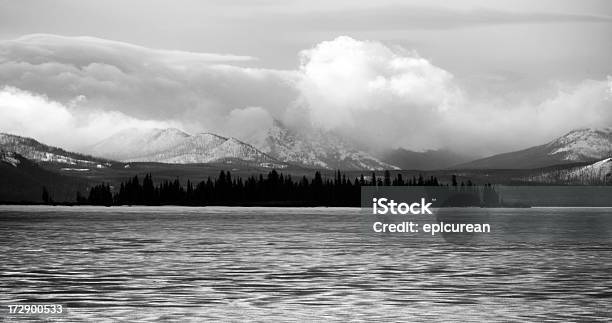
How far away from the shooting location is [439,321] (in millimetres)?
42594

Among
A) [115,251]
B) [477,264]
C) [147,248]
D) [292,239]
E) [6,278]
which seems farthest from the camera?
[292,239]

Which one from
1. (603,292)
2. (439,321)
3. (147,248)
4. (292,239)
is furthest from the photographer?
(292,239)

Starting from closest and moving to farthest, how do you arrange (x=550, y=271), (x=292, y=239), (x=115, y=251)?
(x=550, y=271) < (x=115, y=251) < (x=292, y=239)

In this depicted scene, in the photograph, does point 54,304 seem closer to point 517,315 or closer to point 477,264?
point 517,315

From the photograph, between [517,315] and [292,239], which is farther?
[292,239]

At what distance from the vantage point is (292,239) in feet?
379

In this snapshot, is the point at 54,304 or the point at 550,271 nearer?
the point at 54,304

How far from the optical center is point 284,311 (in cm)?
4553

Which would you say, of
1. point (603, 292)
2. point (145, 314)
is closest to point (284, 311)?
point (145, 314)

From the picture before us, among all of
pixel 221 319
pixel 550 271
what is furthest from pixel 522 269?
pixel 221 319

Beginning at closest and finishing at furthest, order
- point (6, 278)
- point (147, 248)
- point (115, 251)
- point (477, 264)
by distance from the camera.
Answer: point (6, 278) < point (477, 264) < point (115, 251) < point (147, 248)

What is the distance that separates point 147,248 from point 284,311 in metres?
51.6

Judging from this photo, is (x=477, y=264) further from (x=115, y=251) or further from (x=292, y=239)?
(x=292, y=239)

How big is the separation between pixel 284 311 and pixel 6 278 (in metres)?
23.9
